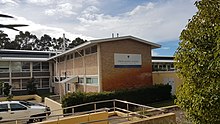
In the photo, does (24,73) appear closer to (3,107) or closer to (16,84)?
(16,84)

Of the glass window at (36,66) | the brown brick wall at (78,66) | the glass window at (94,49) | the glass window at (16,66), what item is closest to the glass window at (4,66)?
the glass window at (16,66)

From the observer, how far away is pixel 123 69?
21.3m

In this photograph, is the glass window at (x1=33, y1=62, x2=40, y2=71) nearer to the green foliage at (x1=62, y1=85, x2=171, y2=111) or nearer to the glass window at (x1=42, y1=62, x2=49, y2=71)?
the glass window at (x1=42, y1=62, x2=49, y2=71)

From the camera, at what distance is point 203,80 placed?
490cm

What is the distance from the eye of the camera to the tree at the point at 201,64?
15.3ft

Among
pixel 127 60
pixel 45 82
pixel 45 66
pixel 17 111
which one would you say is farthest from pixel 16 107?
pixel 45 66

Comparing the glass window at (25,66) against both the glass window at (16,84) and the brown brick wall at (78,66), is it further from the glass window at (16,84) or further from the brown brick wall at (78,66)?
the brown brick wall at (78,66)

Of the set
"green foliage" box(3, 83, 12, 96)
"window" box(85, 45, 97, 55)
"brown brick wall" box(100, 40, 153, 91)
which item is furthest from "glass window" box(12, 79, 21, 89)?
"brown brick wall" box(100, 40, 153, 91)

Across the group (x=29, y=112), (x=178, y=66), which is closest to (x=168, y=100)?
(x=29, y=112)

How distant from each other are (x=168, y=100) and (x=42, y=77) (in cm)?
2176

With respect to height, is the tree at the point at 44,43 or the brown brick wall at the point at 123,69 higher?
the tree at the point at 44,43

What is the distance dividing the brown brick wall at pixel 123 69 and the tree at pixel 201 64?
48.5ft

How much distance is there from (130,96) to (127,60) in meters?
3.78

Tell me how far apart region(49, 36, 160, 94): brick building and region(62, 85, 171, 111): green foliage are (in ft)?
6.17
